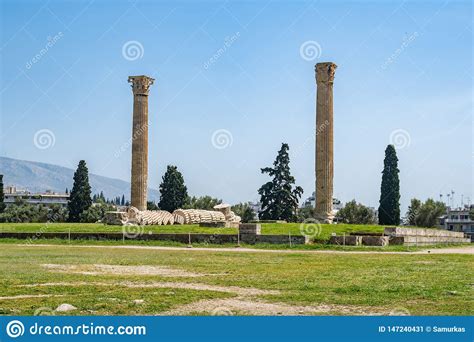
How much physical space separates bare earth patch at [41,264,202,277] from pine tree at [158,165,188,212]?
194ft

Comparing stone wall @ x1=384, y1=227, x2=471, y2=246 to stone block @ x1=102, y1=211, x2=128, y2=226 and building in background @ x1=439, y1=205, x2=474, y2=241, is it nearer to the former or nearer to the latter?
stone block @ x1=102, y1=211, x2=128, y2=226

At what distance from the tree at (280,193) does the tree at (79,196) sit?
17459 mm

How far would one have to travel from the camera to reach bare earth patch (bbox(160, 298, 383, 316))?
10.7 meters

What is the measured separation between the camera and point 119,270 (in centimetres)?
1812

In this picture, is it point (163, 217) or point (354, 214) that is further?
point (354, 214)

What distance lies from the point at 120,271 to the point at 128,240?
16.5 m

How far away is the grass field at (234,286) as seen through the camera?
11258 mm

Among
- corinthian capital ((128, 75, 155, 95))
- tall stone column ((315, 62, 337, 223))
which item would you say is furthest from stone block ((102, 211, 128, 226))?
tall stone column ((315, 62, 337, 223))

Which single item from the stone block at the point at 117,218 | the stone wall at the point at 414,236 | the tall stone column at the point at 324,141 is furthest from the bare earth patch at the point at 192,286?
the tall stone column at the point at 324,141

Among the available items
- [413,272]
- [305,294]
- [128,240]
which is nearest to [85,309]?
[305,294]

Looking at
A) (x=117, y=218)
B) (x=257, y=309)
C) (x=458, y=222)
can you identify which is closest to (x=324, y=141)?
(x=117, y=218)

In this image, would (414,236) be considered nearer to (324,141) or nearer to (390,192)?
(324,141)

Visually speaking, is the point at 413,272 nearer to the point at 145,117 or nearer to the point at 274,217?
the point at 145,117

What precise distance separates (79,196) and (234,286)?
56.1m
